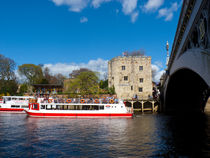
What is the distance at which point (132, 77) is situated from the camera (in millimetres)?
69938

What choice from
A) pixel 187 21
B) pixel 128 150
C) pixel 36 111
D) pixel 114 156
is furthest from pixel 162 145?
pixel 36 111

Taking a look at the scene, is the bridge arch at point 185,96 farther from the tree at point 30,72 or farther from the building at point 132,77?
the tree at point 30,72

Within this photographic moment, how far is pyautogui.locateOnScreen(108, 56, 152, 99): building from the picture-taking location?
228 ft

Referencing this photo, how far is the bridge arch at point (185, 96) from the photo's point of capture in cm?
3841

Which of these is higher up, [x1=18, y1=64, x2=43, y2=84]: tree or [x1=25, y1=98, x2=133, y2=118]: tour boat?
[x1=18, y1=64, x2=43, y2=84]: tree

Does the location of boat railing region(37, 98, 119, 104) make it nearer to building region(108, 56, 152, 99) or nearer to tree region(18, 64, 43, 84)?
building region(108, 56, 152, 99)

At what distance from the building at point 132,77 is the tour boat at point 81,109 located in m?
24.8

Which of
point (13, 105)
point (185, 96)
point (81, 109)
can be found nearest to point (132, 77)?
point (185, 96)

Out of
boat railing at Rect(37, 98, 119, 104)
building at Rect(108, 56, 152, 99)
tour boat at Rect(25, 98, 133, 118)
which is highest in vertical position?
building at Rect(108, 56, 152, 99)

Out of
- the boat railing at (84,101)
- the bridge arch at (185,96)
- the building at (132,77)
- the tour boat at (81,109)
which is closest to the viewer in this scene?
the bridge arch at (185,96)

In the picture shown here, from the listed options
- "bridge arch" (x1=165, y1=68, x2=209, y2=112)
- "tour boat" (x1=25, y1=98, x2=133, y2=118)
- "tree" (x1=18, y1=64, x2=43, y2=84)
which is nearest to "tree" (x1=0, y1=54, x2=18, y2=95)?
"tree" (x1=18, y1=64, x2=43, y2=84)

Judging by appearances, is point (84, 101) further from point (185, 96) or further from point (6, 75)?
point (6, 75)

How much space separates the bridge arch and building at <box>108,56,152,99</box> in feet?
56.3

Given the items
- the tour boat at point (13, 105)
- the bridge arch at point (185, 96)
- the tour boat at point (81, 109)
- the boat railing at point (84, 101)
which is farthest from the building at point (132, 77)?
the tour boat at point (13, 105)
